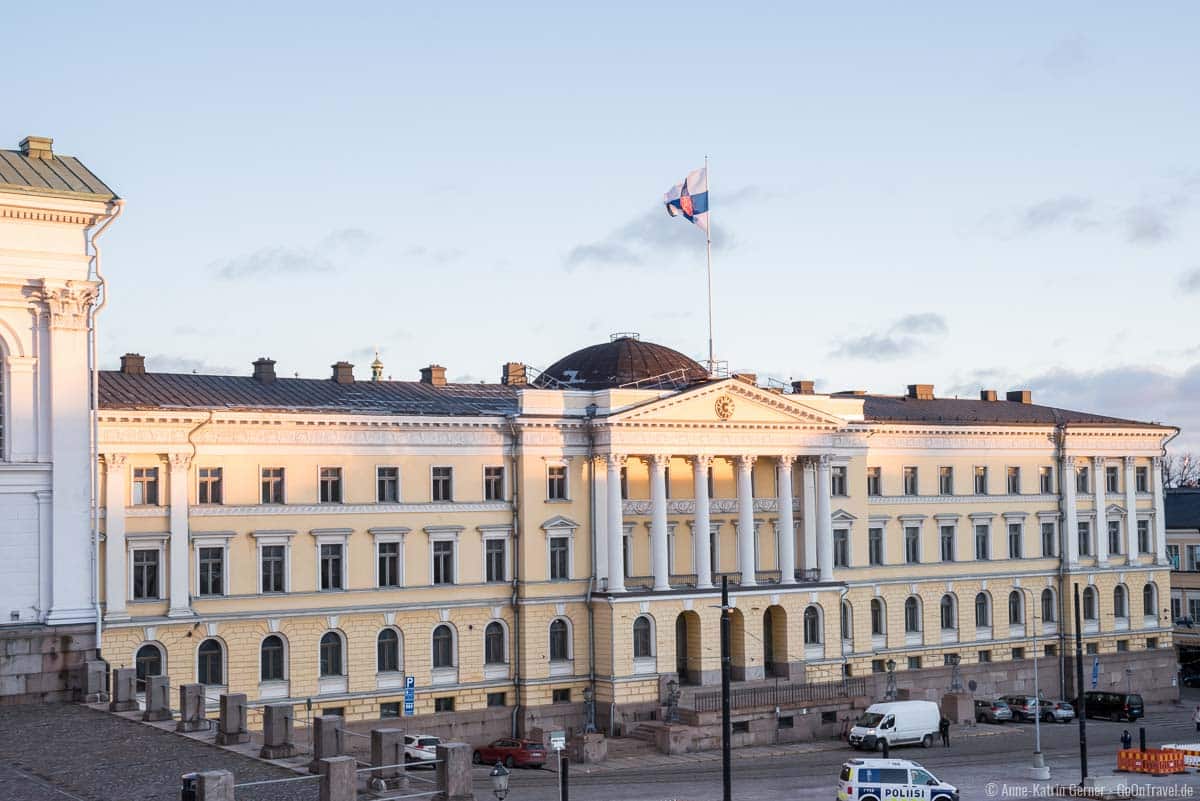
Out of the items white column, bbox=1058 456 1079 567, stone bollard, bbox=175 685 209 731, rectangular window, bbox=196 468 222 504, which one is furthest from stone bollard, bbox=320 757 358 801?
white column, bbox=1058 456 1079 567

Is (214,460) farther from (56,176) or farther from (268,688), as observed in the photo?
(56,176)

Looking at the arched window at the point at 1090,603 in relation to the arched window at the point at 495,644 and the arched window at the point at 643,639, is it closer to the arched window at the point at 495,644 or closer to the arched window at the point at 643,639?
the arched window at the point at 643,639

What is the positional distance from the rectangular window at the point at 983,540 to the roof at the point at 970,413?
5.25 m

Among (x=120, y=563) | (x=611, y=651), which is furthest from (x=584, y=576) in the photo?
(x=120, y=563)

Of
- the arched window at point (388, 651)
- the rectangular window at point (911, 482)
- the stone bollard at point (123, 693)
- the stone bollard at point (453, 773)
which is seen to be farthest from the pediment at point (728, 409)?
the stone bollard at point (453, 773)

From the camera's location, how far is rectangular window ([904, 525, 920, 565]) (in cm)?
7506

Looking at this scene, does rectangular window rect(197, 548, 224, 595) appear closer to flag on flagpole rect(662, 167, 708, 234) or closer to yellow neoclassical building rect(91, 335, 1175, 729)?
yellow neoclassical building rect(91, 335, 1175, 729)

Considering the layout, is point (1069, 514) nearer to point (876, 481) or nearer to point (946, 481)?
point (946, 481)

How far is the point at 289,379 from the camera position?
211ft

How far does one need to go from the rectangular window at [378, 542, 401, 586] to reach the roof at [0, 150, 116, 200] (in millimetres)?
24342

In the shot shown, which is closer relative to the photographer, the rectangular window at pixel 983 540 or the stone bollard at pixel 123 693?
the stone bollard at pixel 123 693

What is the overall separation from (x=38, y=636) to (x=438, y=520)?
26.0 metres

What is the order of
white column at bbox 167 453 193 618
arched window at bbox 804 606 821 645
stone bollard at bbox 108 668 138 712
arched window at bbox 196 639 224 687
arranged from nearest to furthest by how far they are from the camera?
stone bollard at bbox 108 668 138 712 < white column at bbox 167 453 193 618 < arched window at bbox 196 639 224 687 < arched window at bbox 804 606 821 645

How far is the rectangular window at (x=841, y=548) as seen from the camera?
72.4 meters
